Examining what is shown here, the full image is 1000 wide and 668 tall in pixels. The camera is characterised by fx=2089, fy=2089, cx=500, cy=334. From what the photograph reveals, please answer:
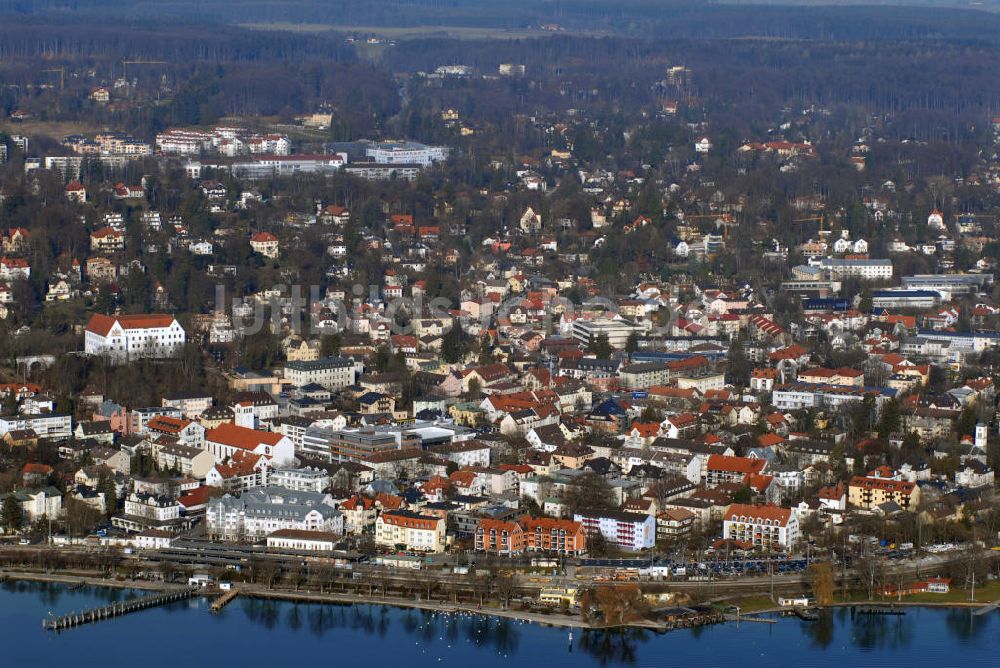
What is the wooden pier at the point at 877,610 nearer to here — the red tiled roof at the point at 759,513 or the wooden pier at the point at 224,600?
the red tiled roof at the point at 759,513

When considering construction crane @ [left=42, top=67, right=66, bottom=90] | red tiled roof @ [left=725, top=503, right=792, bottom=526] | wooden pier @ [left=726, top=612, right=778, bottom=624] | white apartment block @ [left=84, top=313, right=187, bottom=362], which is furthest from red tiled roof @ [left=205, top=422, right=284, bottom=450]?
construction crane @ [left=42, top=67, right=66, bottom=90]

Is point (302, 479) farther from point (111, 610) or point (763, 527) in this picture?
point (763, 527)

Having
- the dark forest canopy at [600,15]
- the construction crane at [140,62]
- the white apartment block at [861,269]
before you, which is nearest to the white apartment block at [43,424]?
the white apartment block at [861,269]

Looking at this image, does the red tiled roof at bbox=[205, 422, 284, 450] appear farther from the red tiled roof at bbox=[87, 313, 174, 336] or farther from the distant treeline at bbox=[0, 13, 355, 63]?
the distant treeline at bbox=[0, 13, 355, 63]

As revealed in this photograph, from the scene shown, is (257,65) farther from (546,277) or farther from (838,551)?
(838,551)

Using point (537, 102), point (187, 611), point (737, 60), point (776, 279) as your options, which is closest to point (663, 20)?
point (737, 60)

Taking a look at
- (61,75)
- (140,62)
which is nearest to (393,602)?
(61,75)
